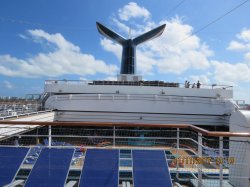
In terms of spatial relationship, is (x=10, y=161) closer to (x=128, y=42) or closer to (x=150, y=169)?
(x=150, y=169)

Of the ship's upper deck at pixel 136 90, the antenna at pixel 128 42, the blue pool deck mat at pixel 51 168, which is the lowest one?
the blue pool deck mat at pixel 51 168

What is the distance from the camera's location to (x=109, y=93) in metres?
→ 15.8

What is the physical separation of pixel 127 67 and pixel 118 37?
8.96ft

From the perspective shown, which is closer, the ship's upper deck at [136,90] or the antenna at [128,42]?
the ship's upper deck at [136,90]

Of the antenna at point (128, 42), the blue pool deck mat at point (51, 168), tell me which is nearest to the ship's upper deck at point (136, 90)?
the antenna at point (128, 42)

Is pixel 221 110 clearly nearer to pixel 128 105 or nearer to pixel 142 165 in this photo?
pixel 128 105

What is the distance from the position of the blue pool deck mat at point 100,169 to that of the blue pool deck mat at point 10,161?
3.16 ft

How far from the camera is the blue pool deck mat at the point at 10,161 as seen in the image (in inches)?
142

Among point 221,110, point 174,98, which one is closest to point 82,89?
point 174,98

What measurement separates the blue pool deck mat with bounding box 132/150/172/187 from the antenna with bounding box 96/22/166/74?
18.1 metres
